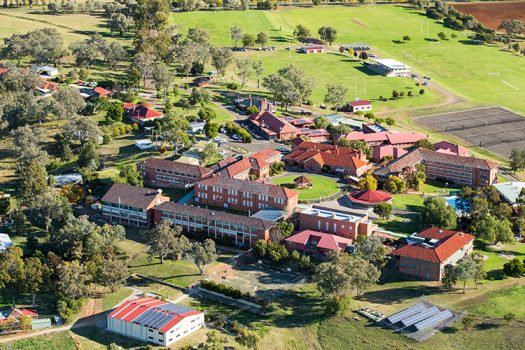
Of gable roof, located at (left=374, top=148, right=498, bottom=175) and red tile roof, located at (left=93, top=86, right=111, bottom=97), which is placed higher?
red tile roof, located at (left=93, top=86, right=111, bottom=97)

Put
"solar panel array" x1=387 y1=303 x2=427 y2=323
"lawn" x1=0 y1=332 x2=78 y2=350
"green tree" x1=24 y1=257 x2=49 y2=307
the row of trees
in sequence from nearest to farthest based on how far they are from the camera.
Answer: "lawn" x1=0 y1=332 x2=78 y2=350 < "solar panel array" x1=387 y1=303 x2=427 y2=323 < "green tree" x1=24 y1=257 x2=49 y2=307 < the row of trees

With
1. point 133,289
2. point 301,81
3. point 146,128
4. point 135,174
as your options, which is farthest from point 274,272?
point 301,81

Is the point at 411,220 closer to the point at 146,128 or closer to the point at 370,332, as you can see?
the point at 370,332

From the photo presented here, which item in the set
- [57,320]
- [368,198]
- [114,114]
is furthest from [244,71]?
[57,320]

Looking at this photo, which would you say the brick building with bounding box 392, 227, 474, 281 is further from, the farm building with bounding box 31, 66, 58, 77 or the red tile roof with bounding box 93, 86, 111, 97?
the farm building with bounding box 31, 66, 58, 77

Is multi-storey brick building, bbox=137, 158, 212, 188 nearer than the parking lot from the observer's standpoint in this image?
Yes

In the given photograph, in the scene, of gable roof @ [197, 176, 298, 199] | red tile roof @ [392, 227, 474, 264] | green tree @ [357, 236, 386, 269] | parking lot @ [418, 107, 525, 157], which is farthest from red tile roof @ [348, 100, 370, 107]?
green tree @ [357, 236, 386, 269]

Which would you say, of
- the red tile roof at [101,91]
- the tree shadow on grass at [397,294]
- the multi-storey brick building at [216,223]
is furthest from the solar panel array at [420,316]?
the red tile roof at [101,91]
